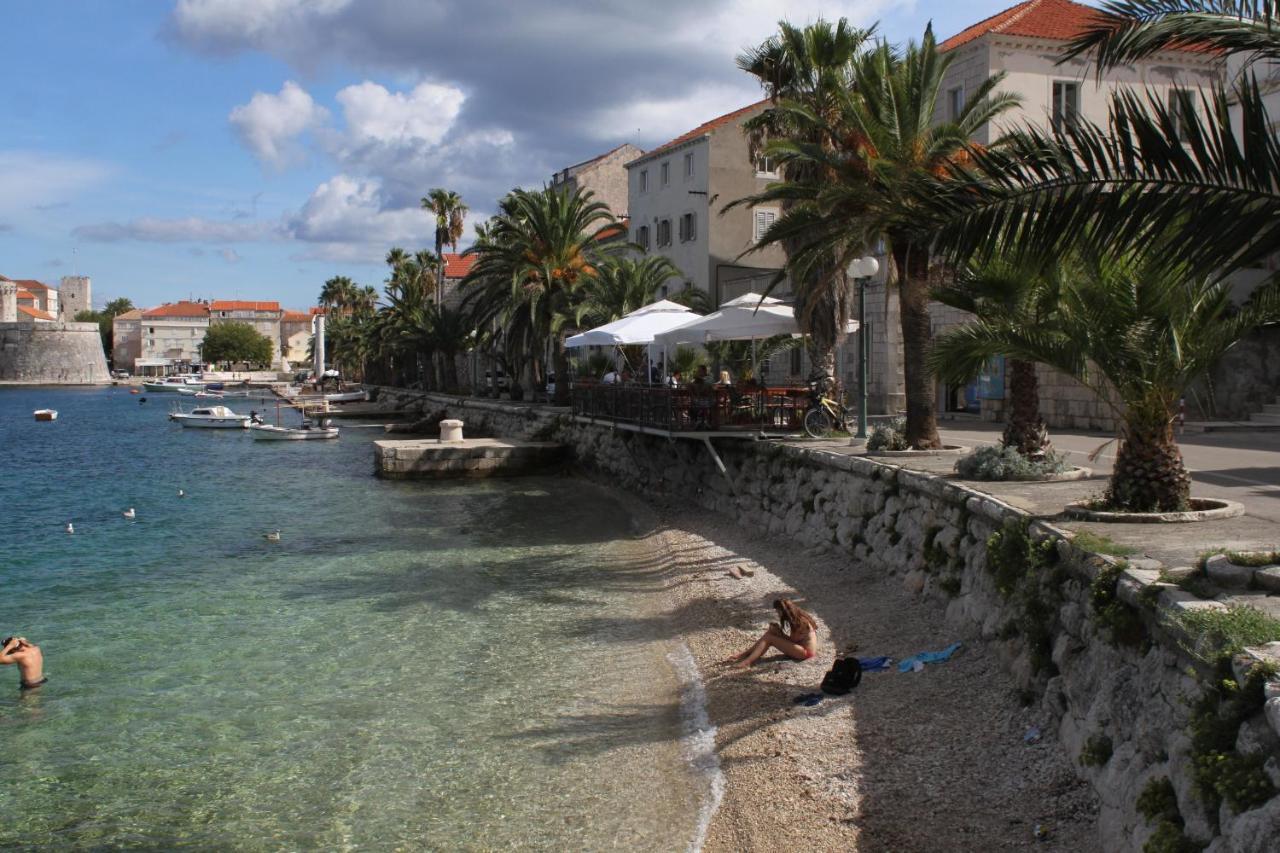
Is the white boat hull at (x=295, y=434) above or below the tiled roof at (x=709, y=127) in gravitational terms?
below

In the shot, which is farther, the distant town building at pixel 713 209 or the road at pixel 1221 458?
the distant town building at pixel 713 209

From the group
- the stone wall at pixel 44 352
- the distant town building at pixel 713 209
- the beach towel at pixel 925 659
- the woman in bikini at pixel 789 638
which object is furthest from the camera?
the stone wall at pixel 44 352

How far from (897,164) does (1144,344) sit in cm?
714

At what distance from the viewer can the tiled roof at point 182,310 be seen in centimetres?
17126

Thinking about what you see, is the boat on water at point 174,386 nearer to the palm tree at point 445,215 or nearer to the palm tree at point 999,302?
the palm tree at point 445,215

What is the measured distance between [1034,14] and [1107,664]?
28.3m

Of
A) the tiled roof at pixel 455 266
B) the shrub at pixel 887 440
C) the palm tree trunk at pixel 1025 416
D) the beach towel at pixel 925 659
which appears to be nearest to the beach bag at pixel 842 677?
the beach towel at pixel 925 659

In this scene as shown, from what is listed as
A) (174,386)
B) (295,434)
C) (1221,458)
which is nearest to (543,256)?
(295,434)

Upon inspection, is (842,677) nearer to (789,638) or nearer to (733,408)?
(789,638)

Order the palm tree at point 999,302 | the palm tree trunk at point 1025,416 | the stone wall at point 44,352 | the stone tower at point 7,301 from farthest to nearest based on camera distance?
the stone tower at point 7,301 < the stone wall at point 44,352 < the palm tree trunk at point 1025,416 < the palm tree at point 999,302

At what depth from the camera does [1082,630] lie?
7.61 m

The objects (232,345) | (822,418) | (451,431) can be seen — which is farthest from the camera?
(232,345)

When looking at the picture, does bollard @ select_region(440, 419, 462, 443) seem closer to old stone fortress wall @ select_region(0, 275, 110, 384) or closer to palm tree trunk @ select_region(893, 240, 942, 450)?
palm tree trunk @ select_region(893, 240, 942, 450)

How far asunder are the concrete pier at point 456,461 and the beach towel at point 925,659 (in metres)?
23.7
